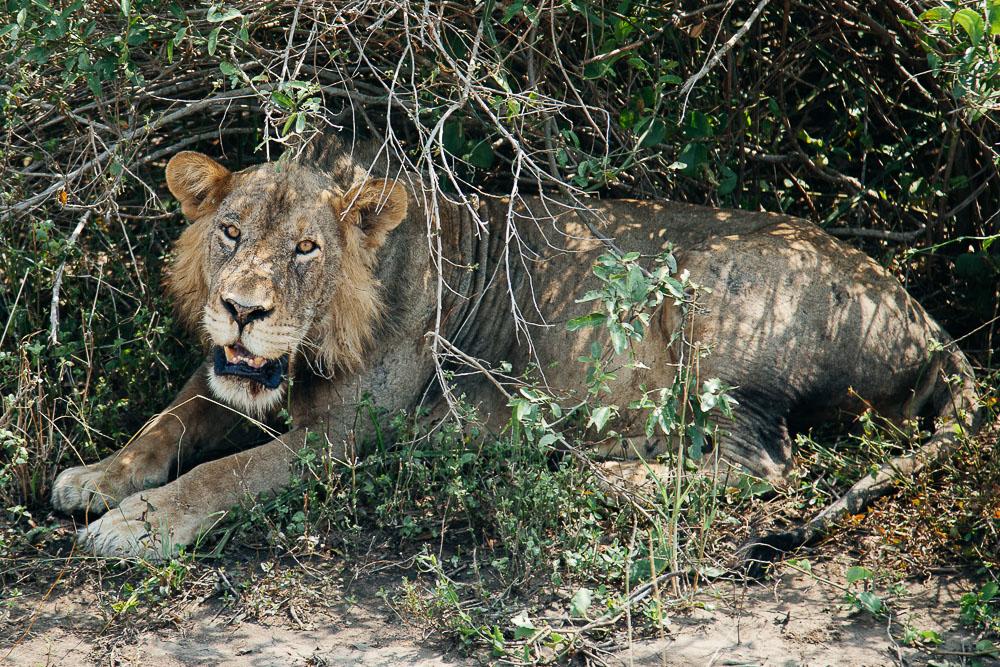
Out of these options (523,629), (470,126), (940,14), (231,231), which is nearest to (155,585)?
(523,629)

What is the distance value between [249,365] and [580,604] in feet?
5.82

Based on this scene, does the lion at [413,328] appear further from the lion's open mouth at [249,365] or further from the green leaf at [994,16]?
the green leaf at [994,16]

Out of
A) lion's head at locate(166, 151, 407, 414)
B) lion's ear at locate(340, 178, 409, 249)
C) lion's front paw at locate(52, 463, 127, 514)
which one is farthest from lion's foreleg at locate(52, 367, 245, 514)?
lion's ear at locate(340, 178, 409, 249)

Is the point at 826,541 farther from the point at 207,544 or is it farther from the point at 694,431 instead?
the point at 207,544

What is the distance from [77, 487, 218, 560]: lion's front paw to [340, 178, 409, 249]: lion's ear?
137cm

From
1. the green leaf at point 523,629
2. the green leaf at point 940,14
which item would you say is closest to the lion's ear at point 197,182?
the green leaf at point 523,629

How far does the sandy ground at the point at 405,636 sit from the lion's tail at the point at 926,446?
0.25m

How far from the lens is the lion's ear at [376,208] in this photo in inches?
188

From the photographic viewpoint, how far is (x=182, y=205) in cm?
492

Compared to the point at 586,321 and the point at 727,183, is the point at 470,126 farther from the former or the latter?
the point at 586,321

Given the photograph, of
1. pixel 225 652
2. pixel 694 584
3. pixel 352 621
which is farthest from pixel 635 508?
pixel 225 652

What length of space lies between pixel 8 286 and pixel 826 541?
155 inches

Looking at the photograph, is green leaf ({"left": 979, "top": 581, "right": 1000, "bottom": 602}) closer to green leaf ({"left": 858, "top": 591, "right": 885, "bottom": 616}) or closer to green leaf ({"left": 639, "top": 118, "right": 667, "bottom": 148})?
green leaf ({"left": 858, "top": 591, "right": 885, "bottom": 616})

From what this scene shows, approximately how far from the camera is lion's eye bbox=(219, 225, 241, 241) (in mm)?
4648
